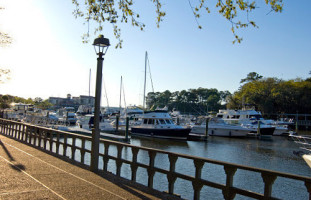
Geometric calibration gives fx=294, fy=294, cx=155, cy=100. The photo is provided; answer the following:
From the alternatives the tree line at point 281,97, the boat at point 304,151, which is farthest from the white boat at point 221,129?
the tree line at point 281,97

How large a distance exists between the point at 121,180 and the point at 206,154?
19.6 meters

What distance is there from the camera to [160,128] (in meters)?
38.1

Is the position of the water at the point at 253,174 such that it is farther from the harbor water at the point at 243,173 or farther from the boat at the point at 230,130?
the boat at the point at 230,130

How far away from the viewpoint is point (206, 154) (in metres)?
26.3

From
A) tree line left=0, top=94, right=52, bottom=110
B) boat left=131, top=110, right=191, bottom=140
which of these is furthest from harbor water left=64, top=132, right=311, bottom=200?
tree line left=0, top=94, right=52, bottom=110

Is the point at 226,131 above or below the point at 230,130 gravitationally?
below

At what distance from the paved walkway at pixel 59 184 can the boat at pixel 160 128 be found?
2778 cm

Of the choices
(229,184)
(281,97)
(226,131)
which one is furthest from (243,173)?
(281,97)

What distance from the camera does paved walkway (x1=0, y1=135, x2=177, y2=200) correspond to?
5938mm

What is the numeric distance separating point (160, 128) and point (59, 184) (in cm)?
3147

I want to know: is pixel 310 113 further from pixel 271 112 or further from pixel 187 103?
pixel 187 103

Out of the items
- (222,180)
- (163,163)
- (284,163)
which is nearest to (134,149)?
(222,180)

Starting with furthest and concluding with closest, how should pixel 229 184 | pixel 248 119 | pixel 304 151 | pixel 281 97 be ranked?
pixel 281 97, pixel 248 119, pixel 304 151, pixel 229 184

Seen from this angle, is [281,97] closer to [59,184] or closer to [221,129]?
[221,129]
